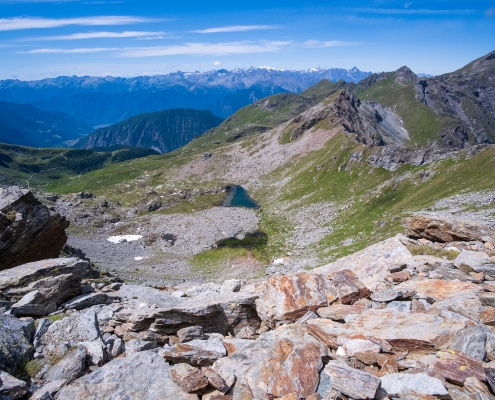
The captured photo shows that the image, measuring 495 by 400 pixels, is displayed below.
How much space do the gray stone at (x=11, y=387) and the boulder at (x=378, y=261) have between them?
678 inches

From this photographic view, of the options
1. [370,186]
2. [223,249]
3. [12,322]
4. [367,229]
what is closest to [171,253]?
[223,249]

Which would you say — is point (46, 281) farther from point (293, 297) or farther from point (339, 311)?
point (339, 311)

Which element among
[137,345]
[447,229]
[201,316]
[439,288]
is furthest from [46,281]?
[447,229]

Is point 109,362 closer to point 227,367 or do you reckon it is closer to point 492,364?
point 227,367

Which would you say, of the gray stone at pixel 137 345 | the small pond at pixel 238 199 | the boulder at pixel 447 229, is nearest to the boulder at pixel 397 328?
the gray stone at pixel 137 345

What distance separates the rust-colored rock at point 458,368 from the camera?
399 inches

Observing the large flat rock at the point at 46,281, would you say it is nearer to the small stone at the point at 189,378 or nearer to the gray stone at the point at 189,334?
the gray stone at the point at 189,334

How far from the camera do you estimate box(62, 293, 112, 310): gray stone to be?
19.8m

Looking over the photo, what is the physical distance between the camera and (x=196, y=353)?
45.1ft

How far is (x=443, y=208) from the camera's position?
6438 cm

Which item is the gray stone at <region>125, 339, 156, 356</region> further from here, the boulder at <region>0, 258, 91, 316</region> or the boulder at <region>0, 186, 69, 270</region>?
the boulder at <region>0, 186, 69, 270</region>

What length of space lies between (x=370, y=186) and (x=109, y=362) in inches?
4181

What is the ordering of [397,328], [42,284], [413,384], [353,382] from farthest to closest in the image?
[42,284] → [397,328] → [353,382] → [413,384]

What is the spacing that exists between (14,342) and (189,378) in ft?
25.9
